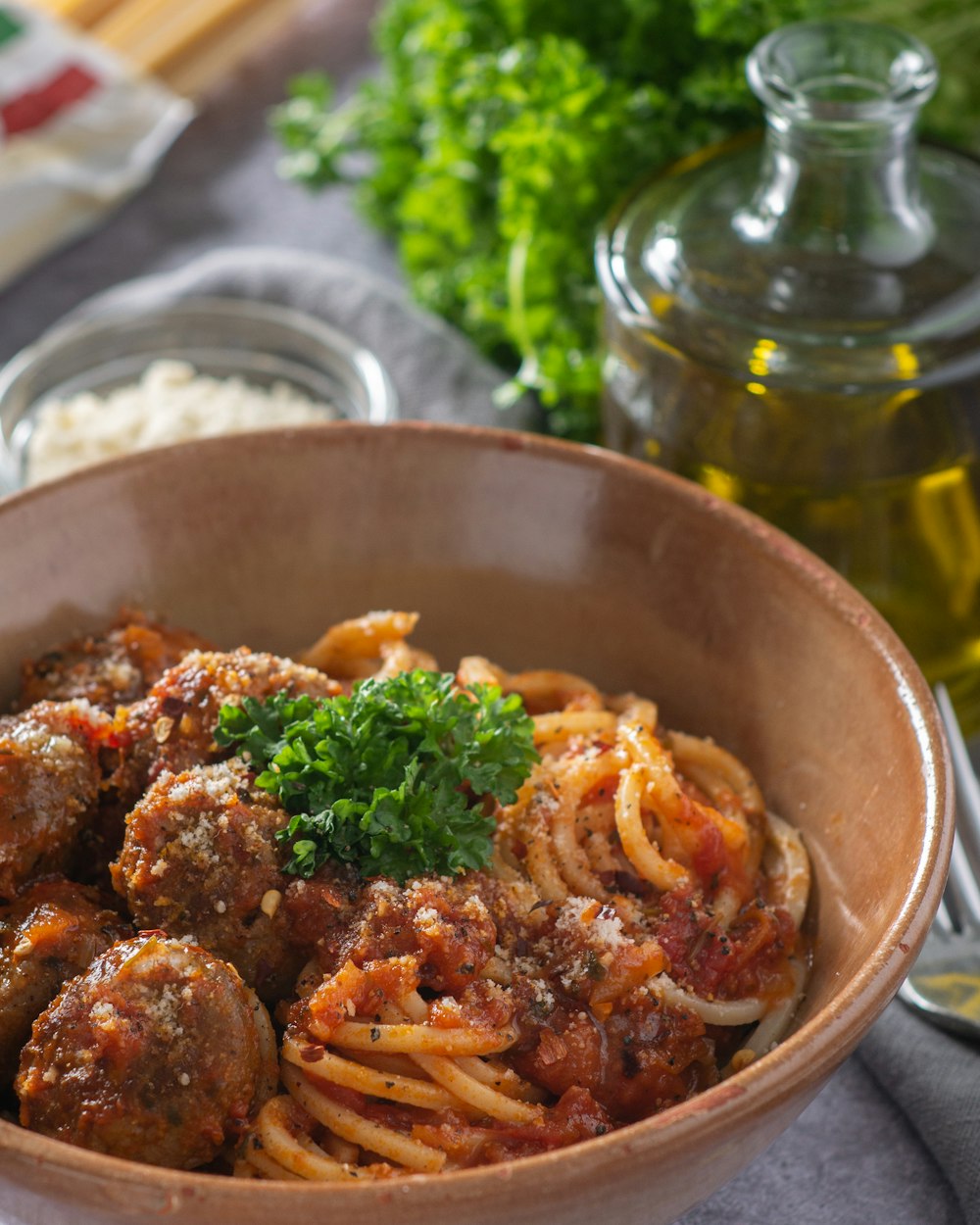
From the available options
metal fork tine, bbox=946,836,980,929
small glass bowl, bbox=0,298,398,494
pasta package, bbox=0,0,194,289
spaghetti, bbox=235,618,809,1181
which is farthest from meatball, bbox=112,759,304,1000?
pasta package, bbox=0,0,194,289

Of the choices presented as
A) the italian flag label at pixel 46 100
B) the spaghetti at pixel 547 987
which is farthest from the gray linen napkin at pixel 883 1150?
the italian flag label at pixel 46 100

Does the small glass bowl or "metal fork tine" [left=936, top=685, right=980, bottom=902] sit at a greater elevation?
the small glass bowl

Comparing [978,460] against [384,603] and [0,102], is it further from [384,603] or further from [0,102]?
[0,102]

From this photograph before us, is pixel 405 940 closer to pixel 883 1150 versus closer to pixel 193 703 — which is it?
pixel 193 703

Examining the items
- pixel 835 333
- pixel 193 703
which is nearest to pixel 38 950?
pixel 193 703

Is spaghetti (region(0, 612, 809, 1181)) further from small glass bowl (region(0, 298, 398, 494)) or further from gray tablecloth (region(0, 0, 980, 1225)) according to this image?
small glass bowl (region(0, 298, 398, 494))
